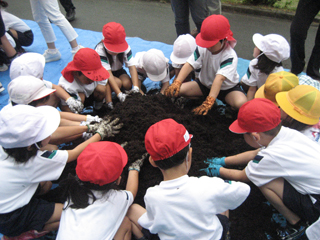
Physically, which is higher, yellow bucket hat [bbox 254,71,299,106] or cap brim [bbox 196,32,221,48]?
cap brim [bbox 196,32,221,48]

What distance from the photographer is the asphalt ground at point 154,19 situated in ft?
14.4

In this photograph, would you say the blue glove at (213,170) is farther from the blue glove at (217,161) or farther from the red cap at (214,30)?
the red cap at (214,30)

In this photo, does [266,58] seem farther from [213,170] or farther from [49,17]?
[49,17]

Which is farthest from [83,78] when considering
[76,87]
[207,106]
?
[207,106]

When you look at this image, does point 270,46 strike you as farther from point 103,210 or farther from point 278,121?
point 103,210

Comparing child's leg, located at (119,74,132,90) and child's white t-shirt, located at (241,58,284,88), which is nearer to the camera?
child's white t-shirt, located at (241,58,284,88)

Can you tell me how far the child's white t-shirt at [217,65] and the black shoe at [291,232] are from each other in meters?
1.40

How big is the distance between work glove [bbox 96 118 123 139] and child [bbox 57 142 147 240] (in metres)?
0.60

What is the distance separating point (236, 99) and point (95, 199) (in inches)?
68.6

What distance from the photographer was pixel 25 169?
4.43 feet

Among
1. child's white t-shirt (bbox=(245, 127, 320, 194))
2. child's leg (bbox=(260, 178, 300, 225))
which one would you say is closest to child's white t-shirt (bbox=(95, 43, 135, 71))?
child's white t-shirt (bbox=(245, 127, 320, 194))

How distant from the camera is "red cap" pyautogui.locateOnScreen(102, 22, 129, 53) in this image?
2.39 meters

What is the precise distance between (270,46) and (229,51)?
1.26 ft

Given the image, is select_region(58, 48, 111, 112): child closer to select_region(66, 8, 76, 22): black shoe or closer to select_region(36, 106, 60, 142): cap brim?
select_region(36, 106, 60, 142): cap brim
